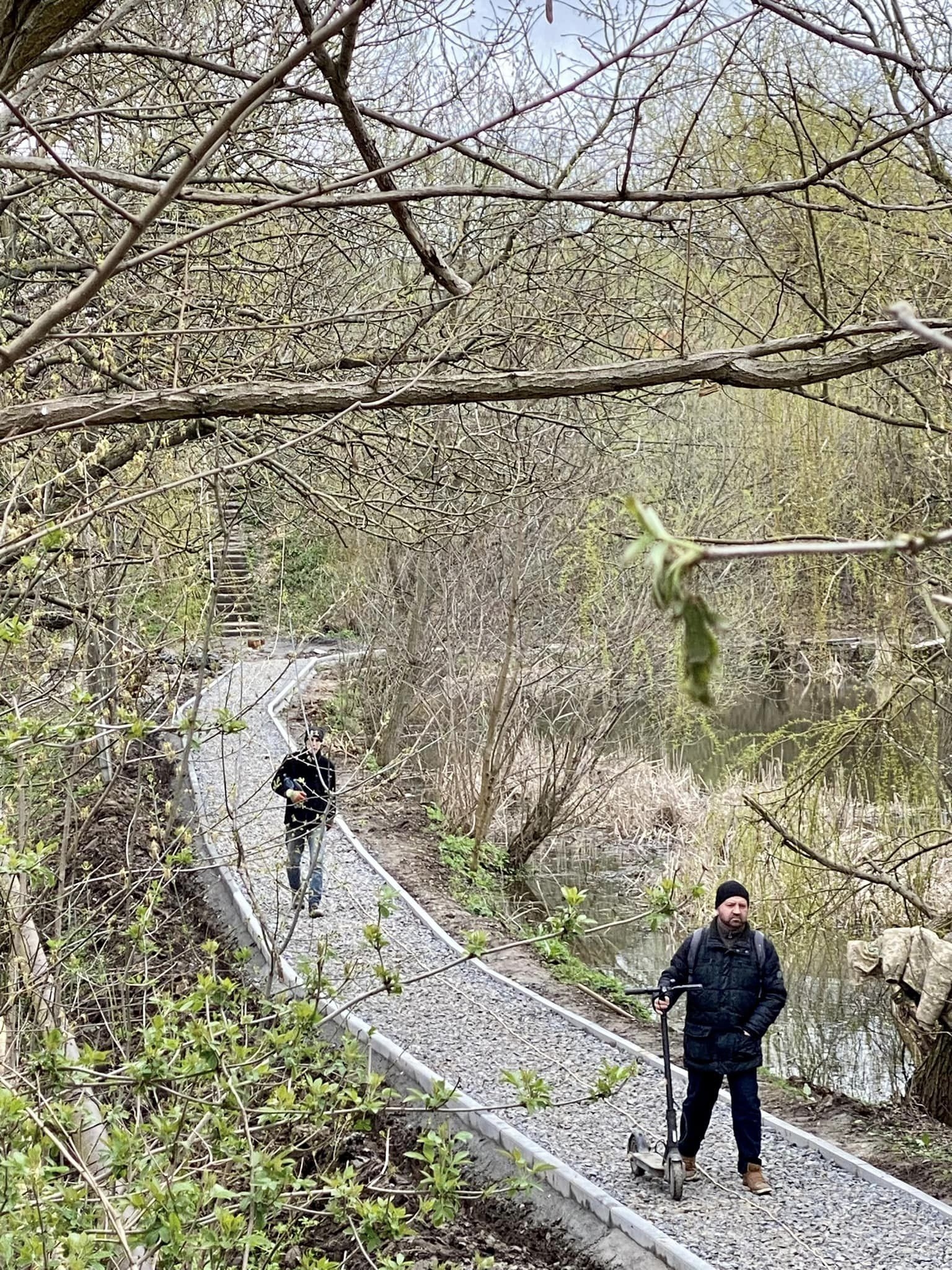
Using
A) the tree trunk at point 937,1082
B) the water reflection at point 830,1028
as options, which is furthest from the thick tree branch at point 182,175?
the water reflection at point 830,1028

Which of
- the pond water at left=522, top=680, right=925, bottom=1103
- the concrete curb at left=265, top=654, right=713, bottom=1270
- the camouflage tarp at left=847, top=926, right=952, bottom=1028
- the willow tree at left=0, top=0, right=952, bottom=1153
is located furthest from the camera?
the pond water at left=522, top=680, right=925, bottom=1103

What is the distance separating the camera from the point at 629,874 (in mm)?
17188

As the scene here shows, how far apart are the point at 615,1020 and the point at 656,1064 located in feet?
6.49

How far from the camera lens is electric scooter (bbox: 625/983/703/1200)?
24.4ft

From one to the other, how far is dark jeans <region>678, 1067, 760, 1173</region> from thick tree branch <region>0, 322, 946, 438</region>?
168 inches

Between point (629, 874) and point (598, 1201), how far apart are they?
951 cm

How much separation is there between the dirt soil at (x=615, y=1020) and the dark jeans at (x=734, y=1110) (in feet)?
5.28

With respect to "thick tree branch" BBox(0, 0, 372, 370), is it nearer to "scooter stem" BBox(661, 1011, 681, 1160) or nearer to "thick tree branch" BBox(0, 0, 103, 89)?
"thick tree branch" BBox(0, 0, 103, 89)

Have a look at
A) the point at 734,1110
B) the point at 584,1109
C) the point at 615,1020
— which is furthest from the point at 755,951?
the point at 615,1020

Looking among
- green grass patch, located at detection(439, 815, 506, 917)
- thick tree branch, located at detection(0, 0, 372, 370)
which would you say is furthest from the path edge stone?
green grass patch, located at detection(439, 815, 506, 917)

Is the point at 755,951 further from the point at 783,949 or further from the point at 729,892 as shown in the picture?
the point at 783,949

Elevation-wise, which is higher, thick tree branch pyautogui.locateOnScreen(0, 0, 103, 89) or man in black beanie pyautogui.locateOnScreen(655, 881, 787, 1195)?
thick tree branch pyautogui.locateOnScreen(0, 0, 103, 89)

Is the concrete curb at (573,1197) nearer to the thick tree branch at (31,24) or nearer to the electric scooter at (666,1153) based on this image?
the electric scooter at (666,1153)

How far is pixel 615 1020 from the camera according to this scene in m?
12.4
